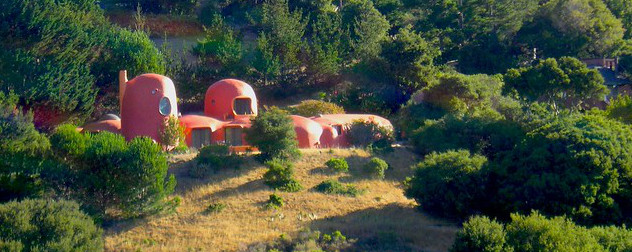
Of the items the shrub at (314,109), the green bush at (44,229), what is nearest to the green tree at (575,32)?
the shrub at (314,109)

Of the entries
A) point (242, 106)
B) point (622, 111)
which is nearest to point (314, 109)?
point (242, 106)

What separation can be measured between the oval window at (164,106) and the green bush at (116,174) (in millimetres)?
6508

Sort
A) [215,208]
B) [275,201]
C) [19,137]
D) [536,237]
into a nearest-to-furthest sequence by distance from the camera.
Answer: [536,237] < [19,137] < [215,208] < [275,201]

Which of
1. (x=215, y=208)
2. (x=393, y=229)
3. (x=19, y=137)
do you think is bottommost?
(x=393, y=229)

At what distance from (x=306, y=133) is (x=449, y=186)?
9.61 metres

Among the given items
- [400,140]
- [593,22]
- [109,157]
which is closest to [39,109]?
[109,157]

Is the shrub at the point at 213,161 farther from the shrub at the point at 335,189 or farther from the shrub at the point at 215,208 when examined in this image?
the shrub at the point at 335,189

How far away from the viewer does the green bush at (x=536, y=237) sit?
2217 centimetres

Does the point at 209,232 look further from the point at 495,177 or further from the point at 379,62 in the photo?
the point at 379,62

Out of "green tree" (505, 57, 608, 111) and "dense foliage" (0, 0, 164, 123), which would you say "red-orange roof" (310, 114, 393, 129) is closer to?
"green tree" (505, 57, 608, 111)

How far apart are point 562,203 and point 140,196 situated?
14.3 meters

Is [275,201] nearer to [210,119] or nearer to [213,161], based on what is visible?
[213,161]

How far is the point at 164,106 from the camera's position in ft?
115

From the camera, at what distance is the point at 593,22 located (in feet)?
172
